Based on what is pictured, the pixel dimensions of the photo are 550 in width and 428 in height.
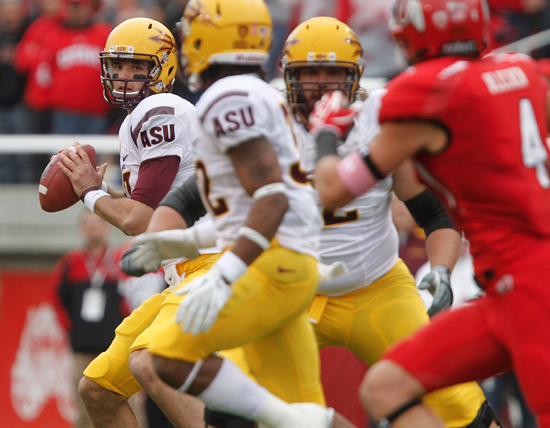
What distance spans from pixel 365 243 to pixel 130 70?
1524 millimetres

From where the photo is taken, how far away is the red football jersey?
2896mm

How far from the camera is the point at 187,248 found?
349cm

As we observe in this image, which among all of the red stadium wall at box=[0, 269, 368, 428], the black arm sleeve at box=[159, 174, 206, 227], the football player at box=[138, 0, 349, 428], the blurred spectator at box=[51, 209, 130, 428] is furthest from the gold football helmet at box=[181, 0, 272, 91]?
the red stadium wall at box=[0, 269, 368, 428]

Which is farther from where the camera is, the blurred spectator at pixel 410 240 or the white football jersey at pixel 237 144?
the blurred spectator at pixel 410 240

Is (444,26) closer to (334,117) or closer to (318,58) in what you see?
(334,117)

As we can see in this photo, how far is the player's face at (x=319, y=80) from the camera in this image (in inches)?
170

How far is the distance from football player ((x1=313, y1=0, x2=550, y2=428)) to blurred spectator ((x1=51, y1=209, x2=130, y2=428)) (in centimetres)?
499

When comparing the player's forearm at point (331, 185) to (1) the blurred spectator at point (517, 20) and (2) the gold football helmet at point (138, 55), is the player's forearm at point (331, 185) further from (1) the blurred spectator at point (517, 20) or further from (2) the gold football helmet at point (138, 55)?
(1) the blurred spectator at point (517, 20)

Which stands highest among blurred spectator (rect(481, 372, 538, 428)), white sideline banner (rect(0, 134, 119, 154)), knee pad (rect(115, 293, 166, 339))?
knee pad (rect(115, 293, 166, 339))

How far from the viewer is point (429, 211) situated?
424cm

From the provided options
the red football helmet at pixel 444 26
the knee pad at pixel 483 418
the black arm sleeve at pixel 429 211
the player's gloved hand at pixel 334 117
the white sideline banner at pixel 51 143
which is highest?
the red football helmet at pixel 444 26

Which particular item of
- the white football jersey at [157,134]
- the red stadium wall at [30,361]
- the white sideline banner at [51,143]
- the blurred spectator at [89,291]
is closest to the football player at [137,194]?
the white football jersey at [157,134]

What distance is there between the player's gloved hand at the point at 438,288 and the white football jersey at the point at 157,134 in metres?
1.32

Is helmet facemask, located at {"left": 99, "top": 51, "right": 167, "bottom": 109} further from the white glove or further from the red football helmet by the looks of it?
the red football helmet
